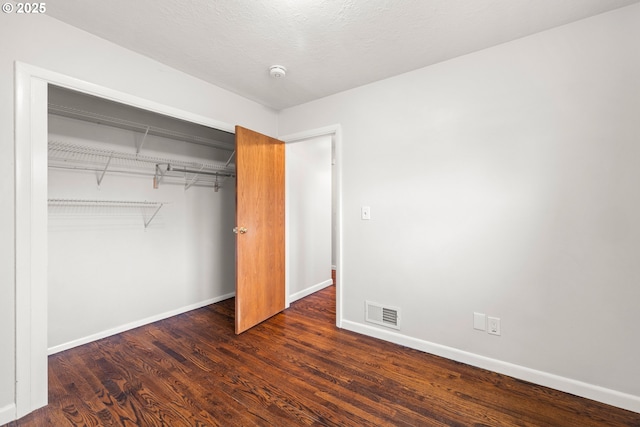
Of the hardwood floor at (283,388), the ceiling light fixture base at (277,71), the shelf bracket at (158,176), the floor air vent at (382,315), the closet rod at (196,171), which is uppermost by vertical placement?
the ceiling light fixture base at (277,71)

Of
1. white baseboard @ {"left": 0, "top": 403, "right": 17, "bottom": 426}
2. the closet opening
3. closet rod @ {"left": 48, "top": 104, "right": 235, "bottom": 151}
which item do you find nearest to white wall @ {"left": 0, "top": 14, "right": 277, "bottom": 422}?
white baseboard @ {"left": 0, "top": 403, "right": 17, "bottom": 426}

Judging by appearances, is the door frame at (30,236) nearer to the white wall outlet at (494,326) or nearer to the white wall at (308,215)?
the white wall at (308,215)

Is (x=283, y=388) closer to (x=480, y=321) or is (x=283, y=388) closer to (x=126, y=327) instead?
(x=480, y=321)

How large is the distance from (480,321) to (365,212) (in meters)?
1.29

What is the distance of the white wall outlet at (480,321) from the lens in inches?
80.7

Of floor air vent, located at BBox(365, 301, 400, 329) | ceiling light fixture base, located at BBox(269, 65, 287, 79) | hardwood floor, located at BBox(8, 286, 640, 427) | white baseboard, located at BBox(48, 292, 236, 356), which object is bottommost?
hardwood floor, located at BBox(8, 286, 640, 427)

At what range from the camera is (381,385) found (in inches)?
72.6

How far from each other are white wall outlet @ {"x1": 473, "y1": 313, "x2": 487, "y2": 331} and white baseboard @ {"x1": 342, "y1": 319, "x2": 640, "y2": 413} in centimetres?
22

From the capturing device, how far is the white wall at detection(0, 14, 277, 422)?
5.00ft

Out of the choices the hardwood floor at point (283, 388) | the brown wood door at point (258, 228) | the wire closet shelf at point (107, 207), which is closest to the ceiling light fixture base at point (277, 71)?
the brown wood door at point (258, 228)

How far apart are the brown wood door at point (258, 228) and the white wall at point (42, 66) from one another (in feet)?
2.42

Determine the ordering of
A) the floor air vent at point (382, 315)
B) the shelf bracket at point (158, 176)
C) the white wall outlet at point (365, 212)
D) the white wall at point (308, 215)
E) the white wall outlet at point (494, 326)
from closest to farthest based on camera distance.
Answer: the white wall outlet at point (494, 326) → the floor air vent at point (382, 315) → the white wall outlet at point (365, 212) → the shelf bracket at point (158, 176) → the white wall at point (308, 215)

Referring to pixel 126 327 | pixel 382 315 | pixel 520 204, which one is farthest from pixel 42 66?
pixel 520 204

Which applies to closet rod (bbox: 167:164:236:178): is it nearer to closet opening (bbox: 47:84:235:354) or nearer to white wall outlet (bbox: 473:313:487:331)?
closet opening (bbox: 47:84:235:354)
